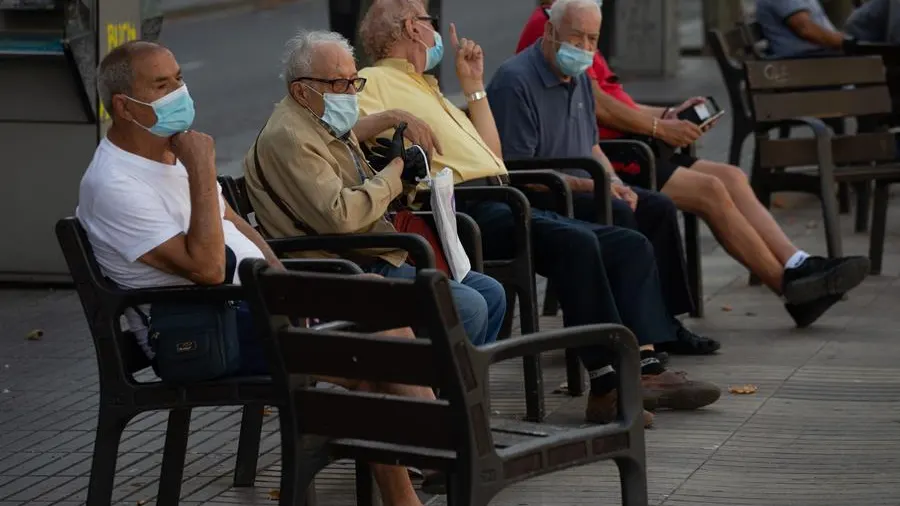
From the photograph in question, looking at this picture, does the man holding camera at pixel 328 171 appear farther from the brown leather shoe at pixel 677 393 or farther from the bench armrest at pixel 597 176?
the bench armrest at pixel 597 176

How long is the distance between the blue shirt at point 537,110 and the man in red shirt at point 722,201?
0.42m

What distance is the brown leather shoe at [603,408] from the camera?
606cm

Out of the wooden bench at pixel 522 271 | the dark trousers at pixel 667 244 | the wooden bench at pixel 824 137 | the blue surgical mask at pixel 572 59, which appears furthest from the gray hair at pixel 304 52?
the wooden bench at pixel 824 137

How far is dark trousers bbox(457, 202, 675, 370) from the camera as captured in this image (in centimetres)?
622

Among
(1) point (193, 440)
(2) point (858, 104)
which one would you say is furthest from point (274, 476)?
(2) point (858, 104)

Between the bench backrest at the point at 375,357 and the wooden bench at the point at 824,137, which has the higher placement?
the bench backrest at the point at 375,357

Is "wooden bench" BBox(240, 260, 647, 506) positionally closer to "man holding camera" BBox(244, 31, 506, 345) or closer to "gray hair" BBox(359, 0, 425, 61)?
"man holding camera" BBox(244, 31, 506, 345)

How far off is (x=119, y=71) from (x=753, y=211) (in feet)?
12.4

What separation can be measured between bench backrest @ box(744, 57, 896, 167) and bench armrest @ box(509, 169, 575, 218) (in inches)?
93.7

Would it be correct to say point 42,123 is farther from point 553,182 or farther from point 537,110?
point 553,182

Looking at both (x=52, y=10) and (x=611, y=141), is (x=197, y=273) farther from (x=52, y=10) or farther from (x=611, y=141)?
(x=52, y=10)

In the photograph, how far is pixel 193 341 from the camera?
15.1 feet

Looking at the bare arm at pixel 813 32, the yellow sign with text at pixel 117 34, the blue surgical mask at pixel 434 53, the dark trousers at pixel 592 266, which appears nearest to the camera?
the dark trousers at pixel 592 266

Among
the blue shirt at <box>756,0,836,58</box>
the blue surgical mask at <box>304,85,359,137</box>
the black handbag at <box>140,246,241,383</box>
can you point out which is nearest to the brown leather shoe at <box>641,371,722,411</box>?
the blue surgical mask at <box>304,85,359,137</box>
